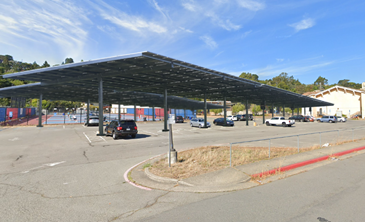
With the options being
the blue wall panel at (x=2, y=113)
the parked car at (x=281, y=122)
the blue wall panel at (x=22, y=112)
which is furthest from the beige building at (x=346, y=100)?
the blue wall panel at (x=22, y=112)

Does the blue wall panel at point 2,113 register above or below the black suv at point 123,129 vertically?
above

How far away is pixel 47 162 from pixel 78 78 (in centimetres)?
1579

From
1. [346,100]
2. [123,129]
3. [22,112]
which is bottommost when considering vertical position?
[123,129]

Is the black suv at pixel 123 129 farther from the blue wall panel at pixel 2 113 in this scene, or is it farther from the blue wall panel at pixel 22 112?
the blue wall panel at pixel 22 112

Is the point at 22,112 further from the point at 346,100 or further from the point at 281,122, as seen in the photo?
the point at 346,100

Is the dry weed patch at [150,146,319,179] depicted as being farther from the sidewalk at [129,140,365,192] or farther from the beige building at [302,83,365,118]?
the beige building at [302,83,365,118]

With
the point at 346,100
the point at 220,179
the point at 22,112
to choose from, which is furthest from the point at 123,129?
the point at 346,100

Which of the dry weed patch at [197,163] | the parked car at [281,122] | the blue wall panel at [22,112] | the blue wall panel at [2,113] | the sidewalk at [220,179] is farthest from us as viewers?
the blue wall panel at [22,112]

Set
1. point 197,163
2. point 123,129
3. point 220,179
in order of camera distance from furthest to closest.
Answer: point 123,129 → point 197,163 → point 220,179

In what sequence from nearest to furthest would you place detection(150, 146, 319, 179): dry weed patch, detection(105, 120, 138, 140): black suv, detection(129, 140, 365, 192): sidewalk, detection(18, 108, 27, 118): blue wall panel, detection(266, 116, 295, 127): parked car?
detection(129, 140, 365, 192): sidewalk → detection(150, 146, 319, 179): dry weed patch → detection(105, 120, 138, 140): black suv → detection(266, 116, 295, 127): parked car → detection(18, 108, 27, 118): blue wall panel

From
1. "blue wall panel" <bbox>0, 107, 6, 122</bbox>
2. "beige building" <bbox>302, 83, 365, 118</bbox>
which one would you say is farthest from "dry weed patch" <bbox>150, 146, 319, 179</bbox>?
"beige building" <bbox>302, 83, 365, 118</bbox>

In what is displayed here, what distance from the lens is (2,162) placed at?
10352 mm

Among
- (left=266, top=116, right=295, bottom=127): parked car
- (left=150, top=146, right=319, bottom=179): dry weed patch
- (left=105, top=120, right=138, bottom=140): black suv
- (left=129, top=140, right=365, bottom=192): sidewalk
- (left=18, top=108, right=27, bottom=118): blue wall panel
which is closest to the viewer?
(left=129, top=140, right=365, bottom=192): sidewalk

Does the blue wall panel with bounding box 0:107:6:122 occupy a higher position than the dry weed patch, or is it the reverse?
the blue wall panel with bounding box 0:107:6:122
